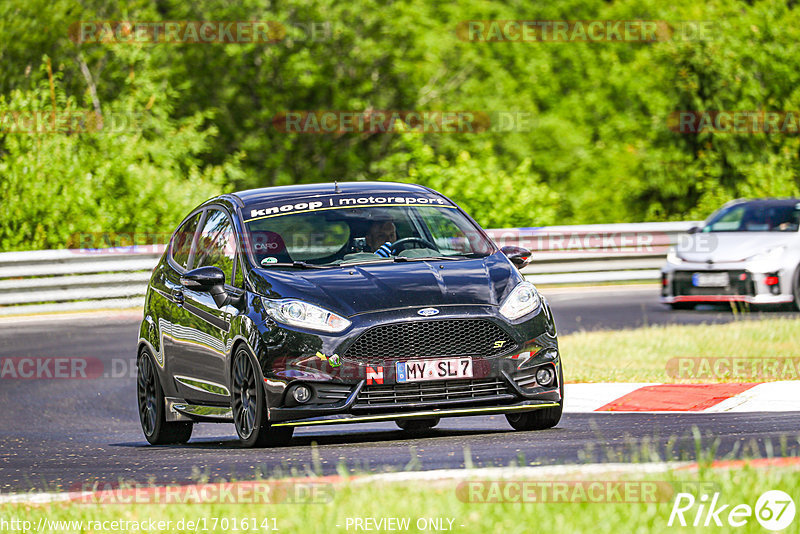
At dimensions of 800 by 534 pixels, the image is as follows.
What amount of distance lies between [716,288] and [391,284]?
10866 millimetres

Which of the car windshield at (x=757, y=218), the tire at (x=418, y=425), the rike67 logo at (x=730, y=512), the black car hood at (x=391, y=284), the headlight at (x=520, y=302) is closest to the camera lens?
the rike67 logo at (x=730, y=512)

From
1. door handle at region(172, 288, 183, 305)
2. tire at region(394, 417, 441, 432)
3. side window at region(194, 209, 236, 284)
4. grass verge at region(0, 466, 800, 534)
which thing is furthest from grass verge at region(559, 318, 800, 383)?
grass verge at region(0, 466, 800, 534)

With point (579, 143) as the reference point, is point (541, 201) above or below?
above

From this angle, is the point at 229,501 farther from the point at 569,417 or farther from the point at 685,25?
the point at 685,25

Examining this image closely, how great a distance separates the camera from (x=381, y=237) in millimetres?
9703

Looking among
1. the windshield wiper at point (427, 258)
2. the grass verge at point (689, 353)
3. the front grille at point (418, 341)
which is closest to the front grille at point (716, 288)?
the grass verge at point (689, 353)

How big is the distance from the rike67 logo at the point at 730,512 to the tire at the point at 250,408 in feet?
11.5

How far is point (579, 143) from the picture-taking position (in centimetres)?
5266

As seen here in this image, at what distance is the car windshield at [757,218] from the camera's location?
1948cm

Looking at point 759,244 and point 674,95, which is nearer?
point 759,244

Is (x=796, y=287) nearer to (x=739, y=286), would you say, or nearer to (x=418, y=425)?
(x=739, y=286)

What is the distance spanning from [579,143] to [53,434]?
4270cm

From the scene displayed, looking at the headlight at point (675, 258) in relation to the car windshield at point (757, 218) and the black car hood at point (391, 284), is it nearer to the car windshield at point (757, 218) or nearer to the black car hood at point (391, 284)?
the car windshield at point (757, 218)

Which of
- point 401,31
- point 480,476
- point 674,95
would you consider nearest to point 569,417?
point 480,476
